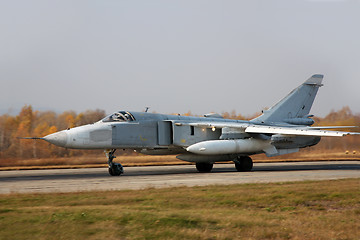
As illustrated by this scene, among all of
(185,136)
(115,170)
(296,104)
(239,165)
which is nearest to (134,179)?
(115,170)

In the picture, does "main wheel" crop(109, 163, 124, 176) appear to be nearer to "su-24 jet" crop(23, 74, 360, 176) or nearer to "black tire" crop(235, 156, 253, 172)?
"su-24 jet" crop(23, 74, 360, 176)

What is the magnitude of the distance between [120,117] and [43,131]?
11220 millimetres

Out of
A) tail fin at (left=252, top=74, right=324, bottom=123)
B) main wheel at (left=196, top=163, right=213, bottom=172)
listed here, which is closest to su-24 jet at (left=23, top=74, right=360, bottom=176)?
main wheel at (left=196, top=163, right=213, bottom=172)

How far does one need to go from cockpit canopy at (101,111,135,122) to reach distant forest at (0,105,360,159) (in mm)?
5669

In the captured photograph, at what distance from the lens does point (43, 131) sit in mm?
29344

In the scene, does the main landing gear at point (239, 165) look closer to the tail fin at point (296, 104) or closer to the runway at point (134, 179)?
the runway at point (134, 179)

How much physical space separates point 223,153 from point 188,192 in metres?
9.04

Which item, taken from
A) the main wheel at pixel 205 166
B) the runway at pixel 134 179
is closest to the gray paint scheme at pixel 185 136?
the main wheel at pixel 205 166

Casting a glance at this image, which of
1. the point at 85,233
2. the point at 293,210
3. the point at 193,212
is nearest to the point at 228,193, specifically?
the point at 293,210

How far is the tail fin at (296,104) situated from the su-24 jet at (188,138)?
1.34m

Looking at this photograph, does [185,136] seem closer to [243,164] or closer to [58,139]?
[243,164]

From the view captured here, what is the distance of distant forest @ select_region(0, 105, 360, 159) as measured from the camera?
27.3m

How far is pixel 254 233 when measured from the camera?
716cm

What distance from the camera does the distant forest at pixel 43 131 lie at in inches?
1076
